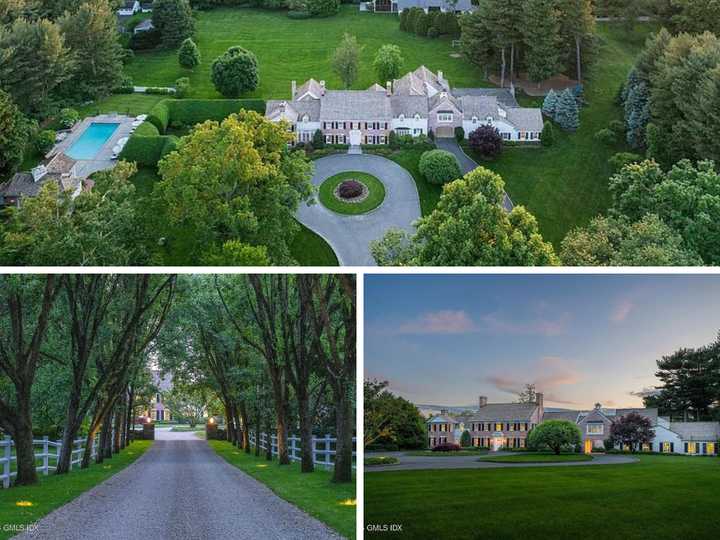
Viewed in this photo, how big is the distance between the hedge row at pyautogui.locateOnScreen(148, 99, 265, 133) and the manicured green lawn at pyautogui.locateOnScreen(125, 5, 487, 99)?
5.95 feet

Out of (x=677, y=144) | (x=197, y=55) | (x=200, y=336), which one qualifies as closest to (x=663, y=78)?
(x=677, y=144)

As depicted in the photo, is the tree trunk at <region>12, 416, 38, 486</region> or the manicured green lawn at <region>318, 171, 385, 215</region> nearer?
the tree trunk at <region>12, 416, 38, 486</region>

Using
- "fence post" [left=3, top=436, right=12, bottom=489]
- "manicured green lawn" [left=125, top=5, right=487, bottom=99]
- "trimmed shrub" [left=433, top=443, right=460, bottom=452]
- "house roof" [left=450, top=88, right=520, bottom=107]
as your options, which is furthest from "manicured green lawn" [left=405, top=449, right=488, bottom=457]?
"manicured green lawn" [left=125, top=5, right=487, bottom=99]

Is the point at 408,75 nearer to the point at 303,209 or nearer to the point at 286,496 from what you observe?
the point at 303,209

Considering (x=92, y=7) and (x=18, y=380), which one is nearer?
(x=18, y=380)

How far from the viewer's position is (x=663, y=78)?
3019cm

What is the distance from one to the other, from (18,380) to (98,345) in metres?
0.78

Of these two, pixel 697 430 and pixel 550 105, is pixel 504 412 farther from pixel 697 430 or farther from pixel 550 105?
pixel 550 105


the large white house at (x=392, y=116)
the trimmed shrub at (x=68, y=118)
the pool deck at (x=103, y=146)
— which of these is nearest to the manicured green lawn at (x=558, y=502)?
the pool deck at (x=103, y=146)

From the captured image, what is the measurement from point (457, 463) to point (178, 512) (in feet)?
7.66

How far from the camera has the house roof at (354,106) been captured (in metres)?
33.0

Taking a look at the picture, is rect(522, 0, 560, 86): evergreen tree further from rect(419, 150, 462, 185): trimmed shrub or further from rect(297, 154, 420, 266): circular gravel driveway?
rect(297, 154, 420, 266): circular gravel driveway

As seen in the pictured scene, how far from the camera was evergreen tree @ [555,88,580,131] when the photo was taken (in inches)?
1341

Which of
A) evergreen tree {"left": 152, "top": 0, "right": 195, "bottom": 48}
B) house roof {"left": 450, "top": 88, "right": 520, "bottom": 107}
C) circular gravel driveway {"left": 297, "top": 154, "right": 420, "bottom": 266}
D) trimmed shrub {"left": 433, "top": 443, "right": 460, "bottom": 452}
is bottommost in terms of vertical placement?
trimmed shrub {"left": 433, "top": 443, "right": 460, "bottom": 452}
